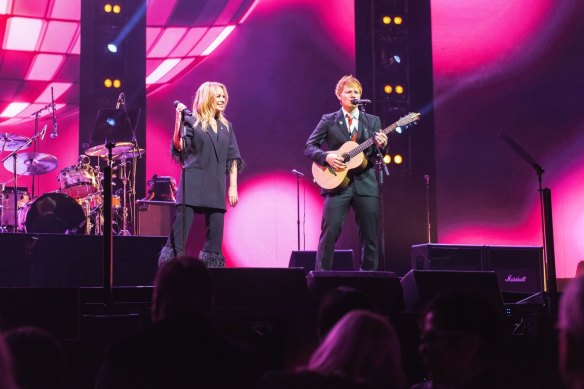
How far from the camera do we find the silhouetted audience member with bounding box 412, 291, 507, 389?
323 centimetres

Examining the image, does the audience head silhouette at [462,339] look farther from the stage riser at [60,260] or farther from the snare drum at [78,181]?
the snare drum at [78,181]

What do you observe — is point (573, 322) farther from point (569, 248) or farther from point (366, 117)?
point (569, 248)

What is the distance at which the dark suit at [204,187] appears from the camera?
7422 millimetres

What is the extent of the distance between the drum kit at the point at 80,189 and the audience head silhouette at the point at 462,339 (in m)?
7.74

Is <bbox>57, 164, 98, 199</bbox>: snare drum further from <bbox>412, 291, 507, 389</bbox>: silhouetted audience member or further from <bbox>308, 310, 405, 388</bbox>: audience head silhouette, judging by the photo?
<bbox>308, 310, 405, 388</bbox>: audience head silhouette

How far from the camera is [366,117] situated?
→ 8.47 m

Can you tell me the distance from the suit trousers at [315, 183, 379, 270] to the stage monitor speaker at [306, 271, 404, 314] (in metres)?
1.60

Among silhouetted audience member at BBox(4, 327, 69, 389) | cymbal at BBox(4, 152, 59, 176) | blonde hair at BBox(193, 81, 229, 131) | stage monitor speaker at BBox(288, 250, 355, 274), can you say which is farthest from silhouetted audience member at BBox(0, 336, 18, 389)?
cymbal at BBox(4, 152, 59, 176)

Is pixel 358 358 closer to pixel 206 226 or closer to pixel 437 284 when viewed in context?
pixel 437 284

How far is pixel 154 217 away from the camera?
1167 cm

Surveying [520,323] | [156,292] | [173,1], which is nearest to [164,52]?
[173,1]

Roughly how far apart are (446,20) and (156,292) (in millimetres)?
10429

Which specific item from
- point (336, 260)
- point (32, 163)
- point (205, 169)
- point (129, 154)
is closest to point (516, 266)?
point (336, 260)

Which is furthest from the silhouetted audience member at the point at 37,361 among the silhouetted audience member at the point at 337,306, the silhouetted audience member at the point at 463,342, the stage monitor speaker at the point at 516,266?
the stage monitor speaker at the point at 516,266
